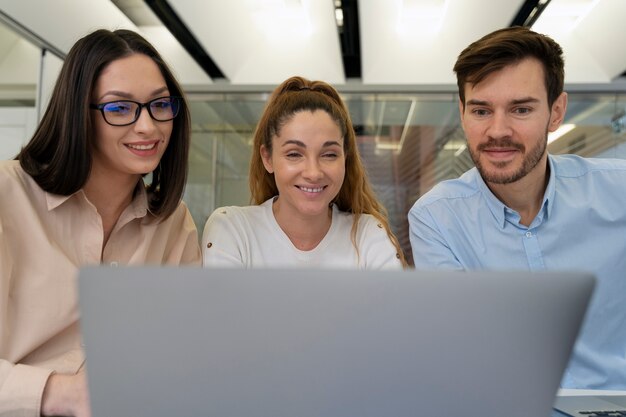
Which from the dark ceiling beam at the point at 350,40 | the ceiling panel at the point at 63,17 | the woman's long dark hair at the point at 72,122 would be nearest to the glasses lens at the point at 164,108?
the woman's long dark hair at the point at 72,122

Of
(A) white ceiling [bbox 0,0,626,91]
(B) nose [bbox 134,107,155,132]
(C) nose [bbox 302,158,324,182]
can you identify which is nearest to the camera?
(B) nose [bbox 134,107,155,132]

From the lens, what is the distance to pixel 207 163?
577 cm

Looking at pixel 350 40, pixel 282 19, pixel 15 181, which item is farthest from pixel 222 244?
pixel 350 40

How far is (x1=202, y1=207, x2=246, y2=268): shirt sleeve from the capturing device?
1774 millimetres

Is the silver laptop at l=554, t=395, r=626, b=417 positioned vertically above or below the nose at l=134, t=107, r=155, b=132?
below

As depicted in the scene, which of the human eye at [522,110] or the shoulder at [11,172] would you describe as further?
the human eye at [522,110]

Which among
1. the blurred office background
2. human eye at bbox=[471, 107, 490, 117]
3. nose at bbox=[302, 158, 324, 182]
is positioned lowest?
nose at bbox=[302, 158, 324, 182]

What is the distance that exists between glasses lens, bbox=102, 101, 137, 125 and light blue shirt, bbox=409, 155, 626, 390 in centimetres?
98

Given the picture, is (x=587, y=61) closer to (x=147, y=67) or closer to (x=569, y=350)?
(x=147, y=67)

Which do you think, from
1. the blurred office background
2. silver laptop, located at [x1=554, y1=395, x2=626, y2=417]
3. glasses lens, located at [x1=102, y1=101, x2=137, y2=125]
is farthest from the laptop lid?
the blurred office background

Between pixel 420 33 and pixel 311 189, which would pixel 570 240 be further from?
pixel 420 33

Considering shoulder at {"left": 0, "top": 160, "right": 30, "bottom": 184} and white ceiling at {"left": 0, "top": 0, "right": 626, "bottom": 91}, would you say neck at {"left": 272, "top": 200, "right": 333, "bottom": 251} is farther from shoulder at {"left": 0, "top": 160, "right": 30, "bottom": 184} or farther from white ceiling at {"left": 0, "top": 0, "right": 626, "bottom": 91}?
white ceiling at {"left": 0, "top": 0, "right": 626, "bottom": 91}

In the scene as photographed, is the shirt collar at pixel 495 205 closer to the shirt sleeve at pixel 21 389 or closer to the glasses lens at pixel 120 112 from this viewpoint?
the glasses lens at pixel 120 112

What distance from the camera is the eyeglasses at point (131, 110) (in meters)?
1.44
